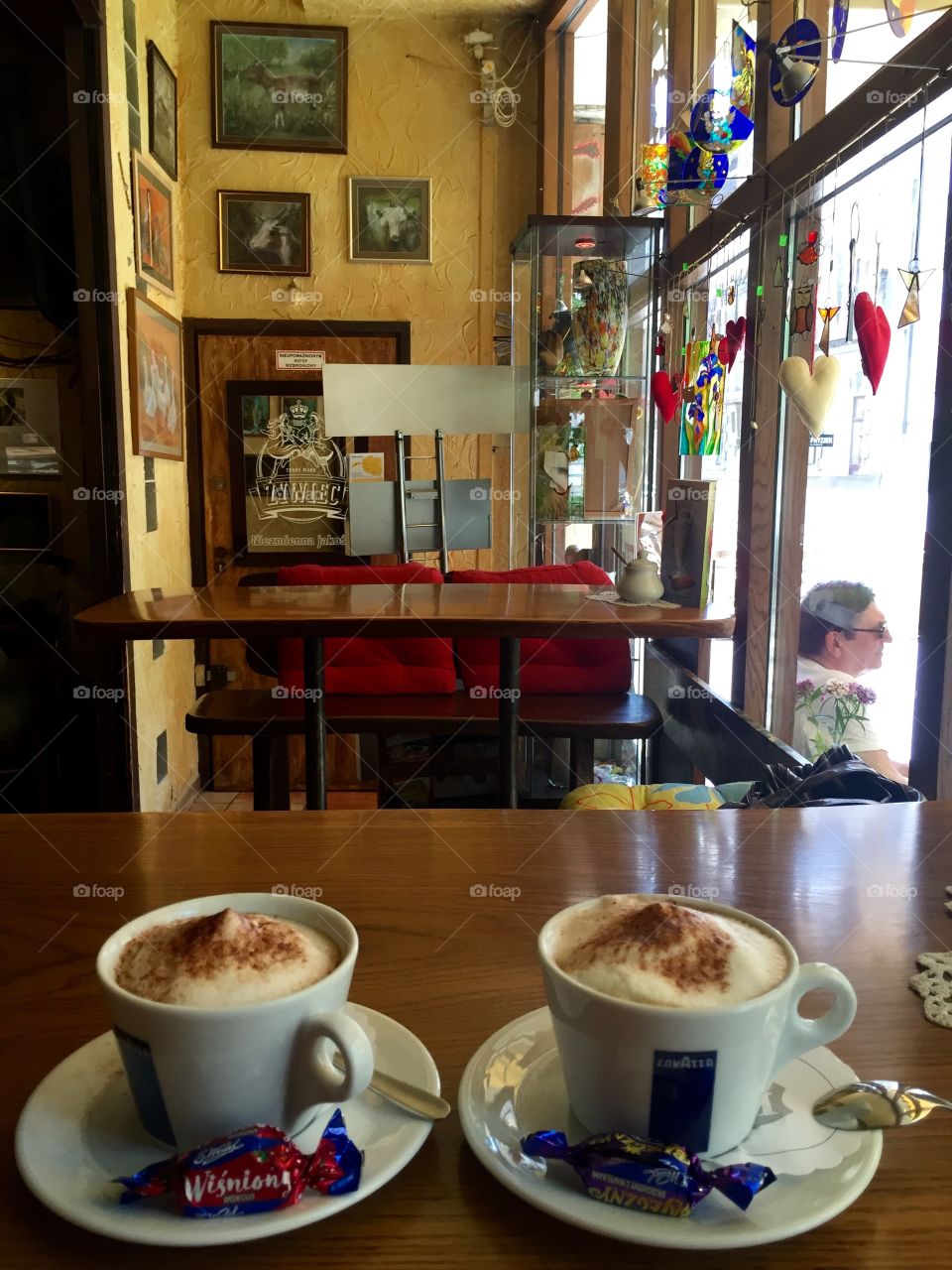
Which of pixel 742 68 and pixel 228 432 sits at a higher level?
pixel 742 68

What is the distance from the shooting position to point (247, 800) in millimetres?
4633

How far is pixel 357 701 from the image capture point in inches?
123

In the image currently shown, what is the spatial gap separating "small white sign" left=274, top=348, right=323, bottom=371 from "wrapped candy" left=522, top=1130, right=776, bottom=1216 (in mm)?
4665

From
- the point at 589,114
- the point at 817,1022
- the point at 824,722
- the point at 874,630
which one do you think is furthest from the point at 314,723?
the point at 589,114

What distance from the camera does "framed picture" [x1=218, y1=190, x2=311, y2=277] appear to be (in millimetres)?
Answer: 4672

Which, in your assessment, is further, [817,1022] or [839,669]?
[839,669]

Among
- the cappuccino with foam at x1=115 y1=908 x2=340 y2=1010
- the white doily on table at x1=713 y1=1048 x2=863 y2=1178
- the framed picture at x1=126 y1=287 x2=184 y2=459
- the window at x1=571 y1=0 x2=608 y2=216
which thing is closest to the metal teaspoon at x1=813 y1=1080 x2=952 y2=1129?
the white doily on table at x1=713 y1=1048 x2=863 y2=1178

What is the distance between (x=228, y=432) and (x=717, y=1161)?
468 centimetres

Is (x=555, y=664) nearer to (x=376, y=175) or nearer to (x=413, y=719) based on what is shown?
(x=413, y=719)

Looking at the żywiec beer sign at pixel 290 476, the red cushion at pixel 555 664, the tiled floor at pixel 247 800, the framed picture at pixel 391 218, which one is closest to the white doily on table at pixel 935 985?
the red cushion at pixel 555 664

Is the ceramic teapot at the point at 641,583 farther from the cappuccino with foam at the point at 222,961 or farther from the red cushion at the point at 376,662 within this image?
the cappuccino with foam at the point at 222,961

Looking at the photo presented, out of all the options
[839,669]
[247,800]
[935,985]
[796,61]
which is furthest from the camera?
[247,800]

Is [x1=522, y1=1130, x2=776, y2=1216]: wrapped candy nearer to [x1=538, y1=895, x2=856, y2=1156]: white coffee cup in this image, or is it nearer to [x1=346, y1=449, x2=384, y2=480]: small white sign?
[x1=538, y1=895, x2=856, y2=1156]: white coffee cup

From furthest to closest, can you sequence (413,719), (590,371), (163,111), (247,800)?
(247,800), (163,111), (590,371), (413,719)
